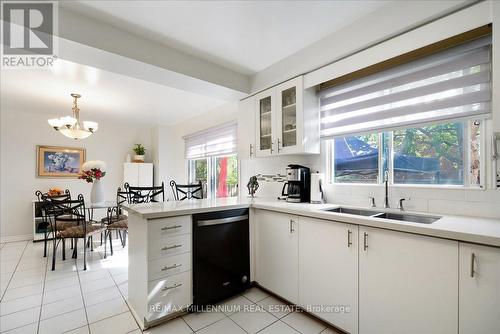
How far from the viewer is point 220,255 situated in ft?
7.03

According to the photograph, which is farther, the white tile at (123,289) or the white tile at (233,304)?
the white tile at (123,289)

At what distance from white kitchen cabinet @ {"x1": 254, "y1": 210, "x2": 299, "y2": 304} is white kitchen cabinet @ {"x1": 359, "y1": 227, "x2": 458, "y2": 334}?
1.89 ft

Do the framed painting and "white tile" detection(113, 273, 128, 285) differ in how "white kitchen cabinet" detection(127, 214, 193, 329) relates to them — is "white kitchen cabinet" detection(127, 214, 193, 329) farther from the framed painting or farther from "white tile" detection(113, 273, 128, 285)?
the framed painting

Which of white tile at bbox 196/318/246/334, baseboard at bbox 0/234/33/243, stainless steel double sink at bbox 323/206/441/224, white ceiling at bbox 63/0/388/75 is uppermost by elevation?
white ceiling at bbox 63/0/388/75

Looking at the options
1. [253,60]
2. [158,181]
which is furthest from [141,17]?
[158,181]

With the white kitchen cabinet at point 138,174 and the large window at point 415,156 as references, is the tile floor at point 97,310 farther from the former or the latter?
the white kitchen cabinet at point 138,174

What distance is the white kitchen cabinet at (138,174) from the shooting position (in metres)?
5.32

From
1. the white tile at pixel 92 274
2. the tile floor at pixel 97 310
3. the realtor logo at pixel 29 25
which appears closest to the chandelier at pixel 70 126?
the realtor logo at pixel 29 25

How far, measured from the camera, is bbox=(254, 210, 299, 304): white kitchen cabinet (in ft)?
6.67

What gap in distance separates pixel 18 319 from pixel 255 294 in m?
Answer: 1.98

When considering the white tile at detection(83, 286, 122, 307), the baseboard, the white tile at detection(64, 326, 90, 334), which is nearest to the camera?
the white tile at detection(64, 326, 90, 334)

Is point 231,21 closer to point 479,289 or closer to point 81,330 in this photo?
point 479,289

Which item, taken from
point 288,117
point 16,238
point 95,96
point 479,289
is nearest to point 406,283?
point 479,289

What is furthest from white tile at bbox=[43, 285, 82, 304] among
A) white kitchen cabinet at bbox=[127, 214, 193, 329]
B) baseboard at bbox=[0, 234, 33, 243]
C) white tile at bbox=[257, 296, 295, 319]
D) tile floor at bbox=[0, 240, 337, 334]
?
baseboard at bbox=[0, 234, 33, 243]
